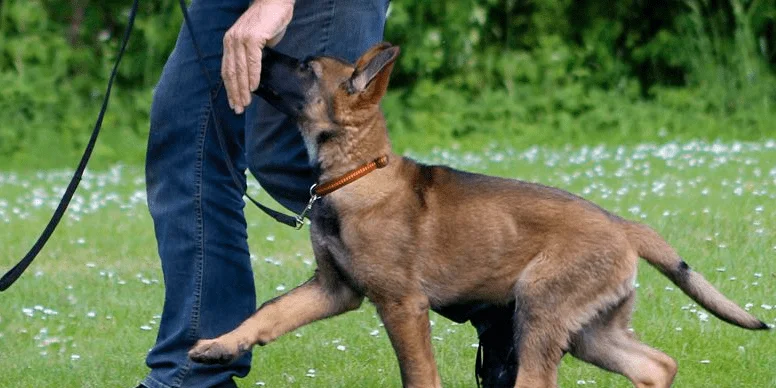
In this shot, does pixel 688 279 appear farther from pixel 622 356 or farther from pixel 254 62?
pixel 254 62

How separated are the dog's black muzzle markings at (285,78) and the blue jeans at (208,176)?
8.1 inches

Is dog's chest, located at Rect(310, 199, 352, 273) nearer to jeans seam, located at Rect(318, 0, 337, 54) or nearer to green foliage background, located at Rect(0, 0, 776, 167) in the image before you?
jeans seam, located at Rect(318, 0, 337, 54)

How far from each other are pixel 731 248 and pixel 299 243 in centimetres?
241

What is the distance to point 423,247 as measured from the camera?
152 inches

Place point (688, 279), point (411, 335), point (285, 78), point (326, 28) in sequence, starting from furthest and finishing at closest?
point (326, 28) < point (688, 279) < point (285, 78) < point (411, 335)

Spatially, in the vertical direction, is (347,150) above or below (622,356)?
above

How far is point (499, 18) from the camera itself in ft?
49.4

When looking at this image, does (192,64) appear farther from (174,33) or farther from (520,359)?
(174,33)

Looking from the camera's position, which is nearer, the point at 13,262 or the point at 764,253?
the point at 764,253

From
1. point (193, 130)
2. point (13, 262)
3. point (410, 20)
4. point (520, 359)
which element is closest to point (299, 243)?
point (13, 262)

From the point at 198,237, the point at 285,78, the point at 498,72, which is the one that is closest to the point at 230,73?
the point at 285,78

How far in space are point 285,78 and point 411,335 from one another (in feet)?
2.76

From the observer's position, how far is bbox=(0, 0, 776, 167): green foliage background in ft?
43.7

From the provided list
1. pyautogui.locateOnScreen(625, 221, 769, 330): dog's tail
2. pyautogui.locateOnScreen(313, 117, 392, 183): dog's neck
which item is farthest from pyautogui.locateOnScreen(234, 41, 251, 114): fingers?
pyautogui.locateOnScreen(625, 221, 769, 330): dog's tail
